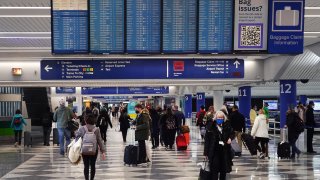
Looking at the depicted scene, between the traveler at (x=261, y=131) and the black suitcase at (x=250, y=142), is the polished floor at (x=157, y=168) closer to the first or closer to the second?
the black suitcase at (x=250, y=142)

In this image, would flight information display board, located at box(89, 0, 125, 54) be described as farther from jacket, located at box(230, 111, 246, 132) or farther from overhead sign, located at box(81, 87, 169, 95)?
overhead sign, located at box(81, 87, 169, 95)

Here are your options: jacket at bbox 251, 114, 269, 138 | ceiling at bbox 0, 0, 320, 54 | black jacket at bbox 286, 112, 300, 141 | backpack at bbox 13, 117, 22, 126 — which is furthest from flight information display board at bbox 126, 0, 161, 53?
backpack at bbox 13, 117, 22, 126

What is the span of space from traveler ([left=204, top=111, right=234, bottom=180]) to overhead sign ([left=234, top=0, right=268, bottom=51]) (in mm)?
1548

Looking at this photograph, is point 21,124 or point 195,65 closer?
point 195,65

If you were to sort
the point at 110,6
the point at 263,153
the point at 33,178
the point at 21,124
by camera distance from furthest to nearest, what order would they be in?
the point at 21,124, the point at 263,153, the point at 33,178, the point at 110,6

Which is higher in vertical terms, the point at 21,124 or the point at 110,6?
the point at 110,6

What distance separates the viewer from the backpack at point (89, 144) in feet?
32.5

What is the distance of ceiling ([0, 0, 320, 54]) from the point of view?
916cm

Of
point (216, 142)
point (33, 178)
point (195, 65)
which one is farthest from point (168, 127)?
point (216, 142)

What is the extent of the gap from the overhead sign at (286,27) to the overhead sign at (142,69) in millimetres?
9009

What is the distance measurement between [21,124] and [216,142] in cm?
1329

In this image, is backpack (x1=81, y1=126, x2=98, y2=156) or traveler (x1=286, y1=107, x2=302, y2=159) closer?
backpack (x1=81, y1=126, x2=98, y2=156)

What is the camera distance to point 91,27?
28.3ft

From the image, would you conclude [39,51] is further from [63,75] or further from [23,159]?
[23,159]
